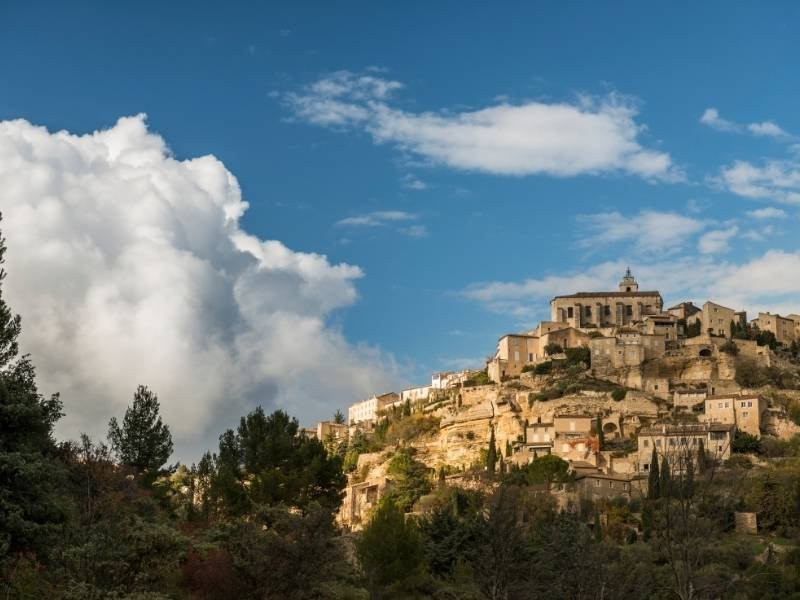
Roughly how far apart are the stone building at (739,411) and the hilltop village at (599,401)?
0.09m

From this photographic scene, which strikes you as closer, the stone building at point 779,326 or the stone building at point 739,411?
the stone building at point 739,411

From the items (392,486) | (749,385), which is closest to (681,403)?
(749,385)

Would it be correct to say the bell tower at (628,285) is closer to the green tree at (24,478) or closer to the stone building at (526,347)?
the stone building at (526,347)

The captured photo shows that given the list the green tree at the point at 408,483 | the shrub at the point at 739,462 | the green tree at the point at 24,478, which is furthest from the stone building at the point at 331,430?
the green tree at the point at 24,478

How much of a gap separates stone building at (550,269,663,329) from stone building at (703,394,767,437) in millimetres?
25532

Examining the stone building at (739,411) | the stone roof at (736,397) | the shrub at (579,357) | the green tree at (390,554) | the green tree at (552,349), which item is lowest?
the green tree at (390,554)

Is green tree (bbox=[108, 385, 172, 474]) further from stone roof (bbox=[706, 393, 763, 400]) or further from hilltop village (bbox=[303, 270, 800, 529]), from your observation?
stone roof (bbox=[706, 393, 763, 400])

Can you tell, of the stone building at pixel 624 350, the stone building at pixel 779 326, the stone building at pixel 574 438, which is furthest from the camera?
the stone building at pixel 779 326

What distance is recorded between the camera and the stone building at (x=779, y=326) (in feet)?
353

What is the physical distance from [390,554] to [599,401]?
169 feet

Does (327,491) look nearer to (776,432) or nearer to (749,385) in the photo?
(776,432)

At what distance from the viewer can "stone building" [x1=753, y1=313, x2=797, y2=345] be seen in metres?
108

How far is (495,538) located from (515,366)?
7020 centimetres

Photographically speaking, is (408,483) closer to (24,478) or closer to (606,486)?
(606,486)
